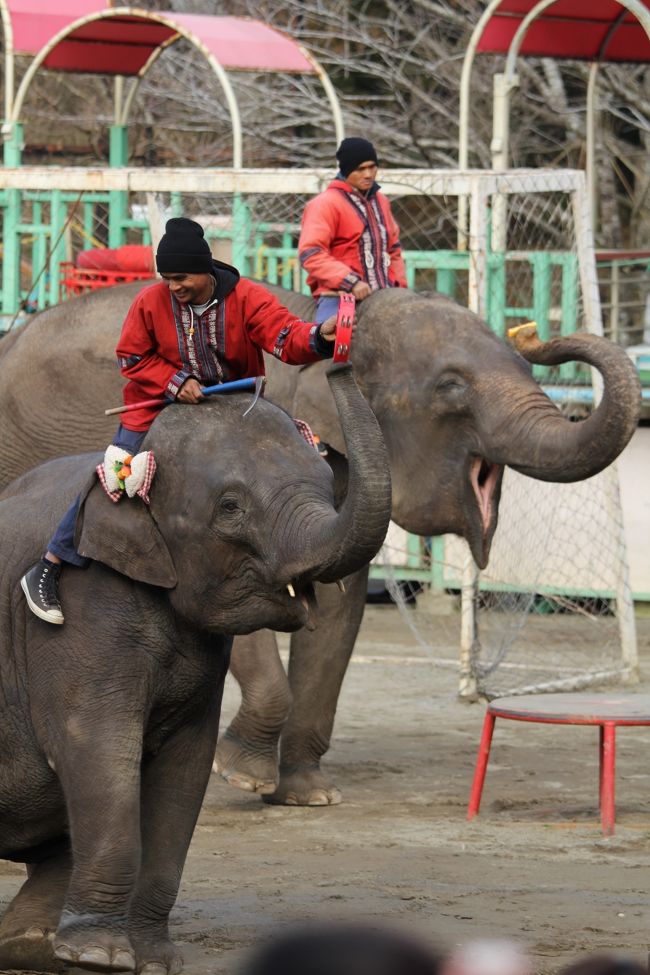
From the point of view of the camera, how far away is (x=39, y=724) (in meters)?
5.48

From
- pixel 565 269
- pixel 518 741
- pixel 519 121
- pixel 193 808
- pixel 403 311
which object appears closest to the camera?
pixel 193 808

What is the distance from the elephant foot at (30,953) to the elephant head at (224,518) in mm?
1023

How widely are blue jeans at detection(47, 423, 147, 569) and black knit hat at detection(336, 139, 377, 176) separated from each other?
11.3 ft

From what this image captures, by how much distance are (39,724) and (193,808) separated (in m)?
0.52

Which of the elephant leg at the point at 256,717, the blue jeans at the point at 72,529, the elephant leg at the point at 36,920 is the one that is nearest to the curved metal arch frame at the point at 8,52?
the elephant leg at the point at 256,717

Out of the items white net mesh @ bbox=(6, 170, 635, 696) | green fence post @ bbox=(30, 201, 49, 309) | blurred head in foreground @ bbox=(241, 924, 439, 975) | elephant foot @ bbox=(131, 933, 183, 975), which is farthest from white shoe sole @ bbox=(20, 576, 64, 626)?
green fence post @ bbox=(30, 201, 49, 309)

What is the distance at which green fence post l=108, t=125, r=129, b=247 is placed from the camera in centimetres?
1465

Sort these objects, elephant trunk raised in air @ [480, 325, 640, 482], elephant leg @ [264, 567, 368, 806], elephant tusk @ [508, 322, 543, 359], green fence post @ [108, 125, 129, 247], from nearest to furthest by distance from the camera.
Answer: elephant trunk raised in air @ [480, 325, 640, 482] → elephant tusk @ [508, 322, 543, 359] → elephant leg @ [264, 567, 368, 806] → green fence post @ [108, 125, 129, 247]

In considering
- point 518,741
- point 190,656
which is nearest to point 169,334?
point 190,656

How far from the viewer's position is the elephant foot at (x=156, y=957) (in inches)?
216

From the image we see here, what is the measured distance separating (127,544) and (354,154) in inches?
150

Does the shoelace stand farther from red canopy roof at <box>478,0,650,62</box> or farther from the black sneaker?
red canopy roof at <box>478,0,650,62</box>

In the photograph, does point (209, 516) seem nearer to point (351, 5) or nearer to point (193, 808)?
point (193, 808)

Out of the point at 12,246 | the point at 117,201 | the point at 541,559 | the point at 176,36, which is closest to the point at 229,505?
the point at 541,559
